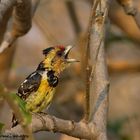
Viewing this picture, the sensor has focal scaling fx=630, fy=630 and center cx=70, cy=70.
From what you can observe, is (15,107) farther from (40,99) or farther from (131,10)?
(131,10)

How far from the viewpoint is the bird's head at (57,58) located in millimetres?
2602

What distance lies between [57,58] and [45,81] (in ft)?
0.36

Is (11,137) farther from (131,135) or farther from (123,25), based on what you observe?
(131,135)

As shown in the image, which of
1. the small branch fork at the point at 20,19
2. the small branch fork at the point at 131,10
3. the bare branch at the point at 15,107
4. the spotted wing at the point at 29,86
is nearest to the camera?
the bare branch at the point at 15,107

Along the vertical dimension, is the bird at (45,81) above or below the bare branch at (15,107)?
below

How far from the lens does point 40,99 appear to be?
259 cm

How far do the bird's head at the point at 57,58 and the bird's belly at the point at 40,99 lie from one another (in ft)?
0.32

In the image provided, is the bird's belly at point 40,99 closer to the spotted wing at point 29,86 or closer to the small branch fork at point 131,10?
the spotted wing at point 29,86

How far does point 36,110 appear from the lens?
2568 mm

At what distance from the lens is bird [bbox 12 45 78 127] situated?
2.57 metres

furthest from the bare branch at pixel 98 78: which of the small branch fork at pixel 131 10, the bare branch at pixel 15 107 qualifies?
the bare branch at pixel 15 107

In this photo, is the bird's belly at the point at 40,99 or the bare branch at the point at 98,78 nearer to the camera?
the bare branch at the point at 98,78

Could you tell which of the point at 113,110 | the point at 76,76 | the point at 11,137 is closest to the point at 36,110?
the point at 11,137

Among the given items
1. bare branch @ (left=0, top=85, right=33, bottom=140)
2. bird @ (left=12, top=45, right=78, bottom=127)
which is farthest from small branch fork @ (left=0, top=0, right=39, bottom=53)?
bare branch @ (left=0, top=85, right=33, bottom=140)
